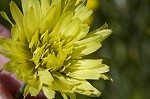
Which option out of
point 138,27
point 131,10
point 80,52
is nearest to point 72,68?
point 80,52

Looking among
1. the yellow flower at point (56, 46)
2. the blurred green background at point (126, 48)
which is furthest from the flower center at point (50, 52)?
the blurred green background at point (126, 48)

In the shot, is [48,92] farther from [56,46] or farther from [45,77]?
[56,46]

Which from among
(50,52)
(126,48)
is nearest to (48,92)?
(50,52)

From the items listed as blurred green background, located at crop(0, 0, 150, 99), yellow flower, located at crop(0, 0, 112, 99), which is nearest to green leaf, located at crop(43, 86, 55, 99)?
yellow flower, located at crop(0, 0, 112, 99)

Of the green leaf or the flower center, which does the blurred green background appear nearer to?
the flower center

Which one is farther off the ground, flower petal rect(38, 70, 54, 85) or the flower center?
the flower center

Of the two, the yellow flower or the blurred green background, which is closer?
the yellow flower

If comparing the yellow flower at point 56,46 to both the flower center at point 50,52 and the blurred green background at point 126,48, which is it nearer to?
the flower center at point 50,52
